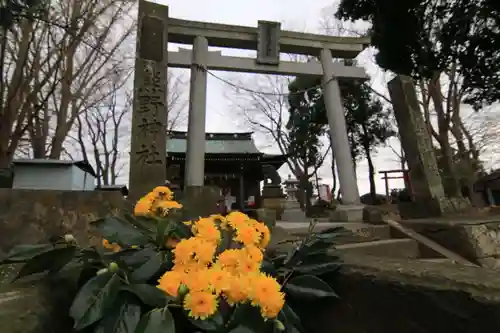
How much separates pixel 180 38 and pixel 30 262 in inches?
305

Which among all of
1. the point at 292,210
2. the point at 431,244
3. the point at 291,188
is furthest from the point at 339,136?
the point at 291,188

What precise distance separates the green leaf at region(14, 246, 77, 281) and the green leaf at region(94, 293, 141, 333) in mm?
186

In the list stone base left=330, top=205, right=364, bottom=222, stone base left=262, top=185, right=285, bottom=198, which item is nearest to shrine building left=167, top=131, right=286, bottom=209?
stone base left=262, top=185, right=285, bottom=198

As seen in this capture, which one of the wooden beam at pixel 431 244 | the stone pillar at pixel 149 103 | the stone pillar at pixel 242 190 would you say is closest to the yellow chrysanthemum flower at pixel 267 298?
the wooden beam at pixel 431 244

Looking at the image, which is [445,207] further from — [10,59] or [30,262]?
[10,59]

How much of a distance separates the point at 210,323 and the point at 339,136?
326 inches

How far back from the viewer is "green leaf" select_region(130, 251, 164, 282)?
833mm

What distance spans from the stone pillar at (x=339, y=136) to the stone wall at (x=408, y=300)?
7.34m

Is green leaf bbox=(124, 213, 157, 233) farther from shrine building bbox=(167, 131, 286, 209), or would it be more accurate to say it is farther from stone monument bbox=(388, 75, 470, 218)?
shrine building bbox=(167, 131, 286, 209)

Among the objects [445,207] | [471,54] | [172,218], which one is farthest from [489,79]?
[172,218]

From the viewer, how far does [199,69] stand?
760 cm

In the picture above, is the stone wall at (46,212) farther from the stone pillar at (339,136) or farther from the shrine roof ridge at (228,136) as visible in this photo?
the shrine roof ridge at (228,136)

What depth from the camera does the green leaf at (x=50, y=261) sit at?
807 mm

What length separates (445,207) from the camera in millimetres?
4559
